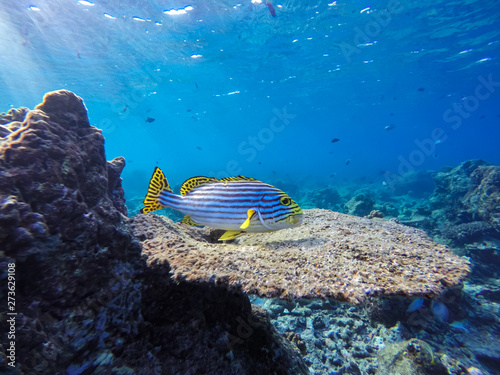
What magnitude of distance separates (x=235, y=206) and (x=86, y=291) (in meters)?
1.50

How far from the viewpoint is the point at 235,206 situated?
100 inches

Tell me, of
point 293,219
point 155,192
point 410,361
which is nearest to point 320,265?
point 293,219

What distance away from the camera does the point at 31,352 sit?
1.23 meters

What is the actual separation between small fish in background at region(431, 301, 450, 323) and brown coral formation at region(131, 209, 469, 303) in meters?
3.61

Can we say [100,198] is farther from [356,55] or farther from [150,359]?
[356,55]

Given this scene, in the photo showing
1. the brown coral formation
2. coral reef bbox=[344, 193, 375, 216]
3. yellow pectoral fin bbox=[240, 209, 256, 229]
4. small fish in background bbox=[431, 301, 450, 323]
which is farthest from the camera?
coral reef bbox=[344, 193, 375, 216]

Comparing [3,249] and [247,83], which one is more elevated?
[247,83]

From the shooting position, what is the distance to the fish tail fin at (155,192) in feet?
9.02

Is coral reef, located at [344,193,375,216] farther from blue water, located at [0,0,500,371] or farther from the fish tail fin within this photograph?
the fish tail fin

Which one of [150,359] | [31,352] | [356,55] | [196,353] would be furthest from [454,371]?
[356,55]

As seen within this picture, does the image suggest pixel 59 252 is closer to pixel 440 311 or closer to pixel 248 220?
pixel 248 220

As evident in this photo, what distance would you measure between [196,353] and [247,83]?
33.4 metres

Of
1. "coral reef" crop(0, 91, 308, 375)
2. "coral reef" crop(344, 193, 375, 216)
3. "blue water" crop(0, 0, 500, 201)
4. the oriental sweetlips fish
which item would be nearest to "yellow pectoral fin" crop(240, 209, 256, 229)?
the oriental sweetlips fish

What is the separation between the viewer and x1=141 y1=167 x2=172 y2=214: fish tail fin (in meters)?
2.75
